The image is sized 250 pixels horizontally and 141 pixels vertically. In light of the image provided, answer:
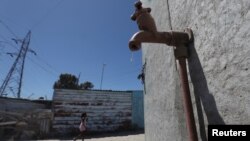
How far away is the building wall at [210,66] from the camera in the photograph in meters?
1.69

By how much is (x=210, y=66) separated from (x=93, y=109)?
16.5 m

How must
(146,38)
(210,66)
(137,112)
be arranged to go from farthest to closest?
1. (137,112)
2. (146,38)
3. (210,66)

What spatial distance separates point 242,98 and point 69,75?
42.5 m

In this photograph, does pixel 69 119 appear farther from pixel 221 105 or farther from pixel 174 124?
pixel 221 105

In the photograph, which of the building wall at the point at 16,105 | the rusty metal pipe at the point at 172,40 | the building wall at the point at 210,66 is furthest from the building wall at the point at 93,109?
the rusty metal pipe at the point at 172,40

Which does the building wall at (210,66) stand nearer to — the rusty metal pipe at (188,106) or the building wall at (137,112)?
the rusty metal pipe at (188,106)

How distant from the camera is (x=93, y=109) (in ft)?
58.7

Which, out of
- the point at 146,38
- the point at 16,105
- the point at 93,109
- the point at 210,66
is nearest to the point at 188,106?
the point at 210,66

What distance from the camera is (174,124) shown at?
2.91 metres

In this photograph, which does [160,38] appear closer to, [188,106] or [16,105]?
[188,106]

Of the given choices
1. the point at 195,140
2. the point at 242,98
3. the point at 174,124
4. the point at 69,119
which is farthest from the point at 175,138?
the point at 69,119

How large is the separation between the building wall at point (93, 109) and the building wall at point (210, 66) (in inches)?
569

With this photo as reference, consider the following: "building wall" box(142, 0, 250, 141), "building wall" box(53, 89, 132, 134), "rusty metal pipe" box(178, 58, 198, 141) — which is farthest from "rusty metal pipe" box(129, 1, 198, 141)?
"building wall" box(53, 89, 132, 134)

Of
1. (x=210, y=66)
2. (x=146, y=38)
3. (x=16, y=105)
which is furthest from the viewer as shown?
(x=16, y=105)
